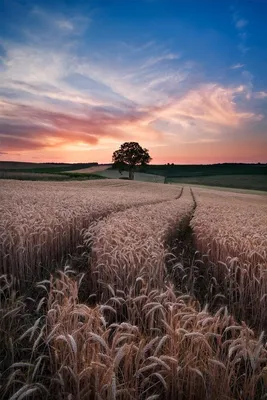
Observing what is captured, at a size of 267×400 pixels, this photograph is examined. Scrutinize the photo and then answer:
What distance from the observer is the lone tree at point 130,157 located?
282 feet

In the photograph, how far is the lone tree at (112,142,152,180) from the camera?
8606cm

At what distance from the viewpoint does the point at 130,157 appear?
86688 mm

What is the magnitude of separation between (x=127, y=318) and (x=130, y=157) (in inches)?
3294

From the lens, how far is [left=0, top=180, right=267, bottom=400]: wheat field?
237cm

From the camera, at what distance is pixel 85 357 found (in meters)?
2.63

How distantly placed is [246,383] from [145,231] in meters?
5.09

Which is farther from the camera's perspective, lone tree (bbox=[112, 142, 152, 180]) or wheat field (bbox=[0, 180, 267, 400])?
lone tree (bbox=[112, 142, 152, 180])

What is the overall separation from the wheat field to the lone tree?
3005 inches

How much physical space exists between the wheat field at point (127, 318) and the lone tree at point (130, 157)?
76332 mm

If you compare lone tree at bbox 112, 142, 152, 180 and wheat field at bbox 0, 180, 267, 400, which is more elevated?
lone tree at bbox 112, 142, 152, 180

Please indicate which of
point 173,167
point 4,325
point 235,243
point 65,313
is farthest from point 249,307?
point 173,167

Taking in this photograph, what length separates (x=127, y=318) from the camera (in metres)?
4.22

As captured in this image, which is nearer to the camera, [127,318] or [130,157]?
[127,318]

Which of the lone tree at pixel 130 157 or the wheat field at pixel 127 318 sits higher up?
the lone tree at pixel 130 157
